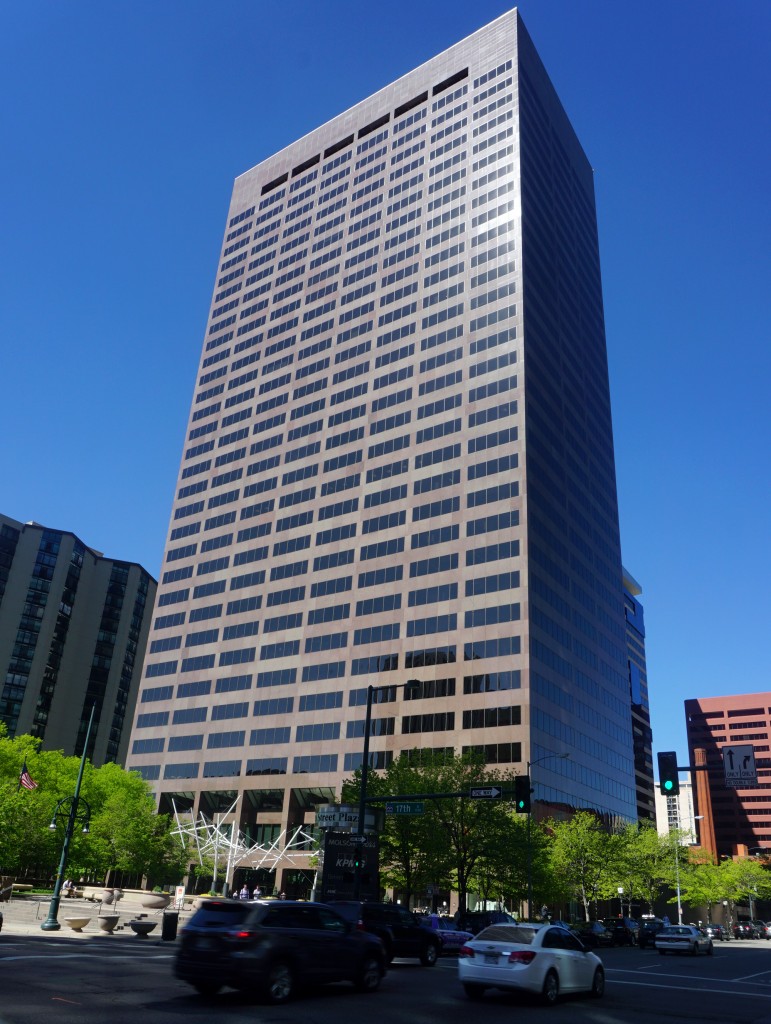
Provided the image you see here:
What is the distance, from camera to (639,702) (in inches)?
7367

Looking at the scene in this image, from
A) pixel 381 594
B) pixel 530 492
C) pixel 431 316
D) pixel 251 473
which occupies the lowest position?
pixel 381 594

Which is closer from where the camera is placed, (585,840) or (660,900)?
(585,840)

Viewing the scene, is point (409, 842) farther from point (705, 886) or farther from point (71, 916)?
point (705, 886)

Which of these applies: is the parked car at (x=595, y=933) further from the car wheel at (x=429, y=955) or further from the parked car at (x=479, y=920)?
the car wheel at (x=429, y=955)

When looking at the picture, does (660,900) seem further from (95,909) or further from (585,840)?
(95,909)

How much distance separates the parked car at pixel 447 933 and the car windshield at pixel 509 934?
15.3 metres

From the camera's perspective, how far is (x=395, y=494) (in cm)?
9544

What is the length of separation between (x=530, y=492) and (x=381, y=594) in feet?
67.6

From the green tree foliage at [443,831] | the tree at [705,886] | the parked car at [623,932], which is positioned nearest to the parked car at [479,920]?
the green tree foliage at [443,831]

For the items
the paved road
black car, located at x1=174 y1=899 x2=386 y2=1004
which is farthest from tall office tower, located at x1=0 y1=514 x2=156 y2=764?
black car, located at x1=174 y1=899 x2=386 y2=1004

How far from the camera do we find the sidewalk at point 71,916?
106 feet

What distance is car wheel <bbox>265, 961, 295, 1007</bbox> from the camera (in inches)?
584

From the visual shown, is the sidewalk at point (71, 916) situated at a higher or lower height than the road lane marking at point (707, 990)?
lower

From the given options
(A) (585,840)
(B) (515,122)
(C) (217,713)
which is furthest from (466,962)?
(B) (515,122)
